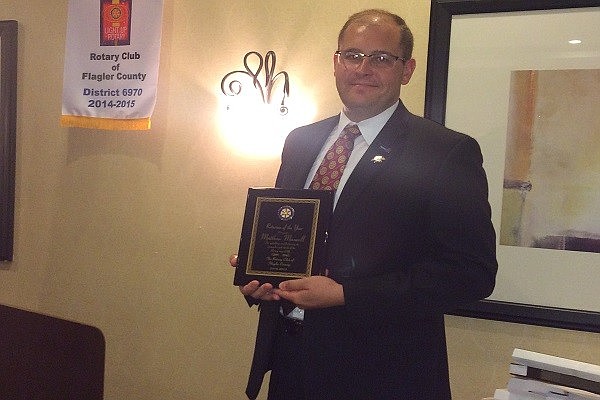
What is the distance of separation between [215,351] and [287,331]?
0.91 metres

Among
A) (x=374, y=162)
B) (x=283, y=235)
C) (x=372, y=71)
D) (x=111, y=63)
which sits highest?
(x=111, y=63)

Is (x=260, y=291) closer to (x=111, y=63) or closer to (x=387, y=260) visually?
(x=387, y=260)

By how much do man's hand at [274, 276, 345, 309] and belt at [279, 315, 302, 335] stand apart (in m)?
0.14

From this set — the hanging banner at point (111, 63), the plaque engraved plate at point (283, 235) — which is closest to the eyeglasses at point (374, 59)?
the plaque engraved plate at point (283, 235)

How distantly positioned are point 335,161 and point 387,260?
0.29 meters

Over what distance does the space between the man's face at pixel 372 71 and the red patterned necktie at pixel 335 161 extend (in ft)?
0.23

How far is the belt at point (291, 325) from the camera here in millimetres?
1475

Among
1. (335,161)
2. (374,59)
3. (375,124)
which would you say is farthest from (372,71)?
(335,161)

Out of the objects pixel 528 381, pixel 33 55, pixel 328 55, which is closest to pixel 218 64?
pixel 328 55

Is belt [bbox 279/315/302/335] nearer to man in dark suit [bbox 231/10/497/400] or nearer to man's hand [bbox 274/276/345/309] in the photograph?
man in dark suit [bbox 231/10/497/400]

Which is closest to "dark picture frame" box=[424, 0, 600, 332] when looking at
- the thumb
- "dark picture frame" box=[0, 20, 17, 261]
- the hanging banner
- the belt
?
→ the belt

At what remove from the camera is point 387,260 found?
4.57 feet

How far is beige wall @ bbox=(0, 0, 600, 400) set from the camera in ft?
7.39

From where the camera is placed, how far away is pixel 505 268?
191 centimetres
